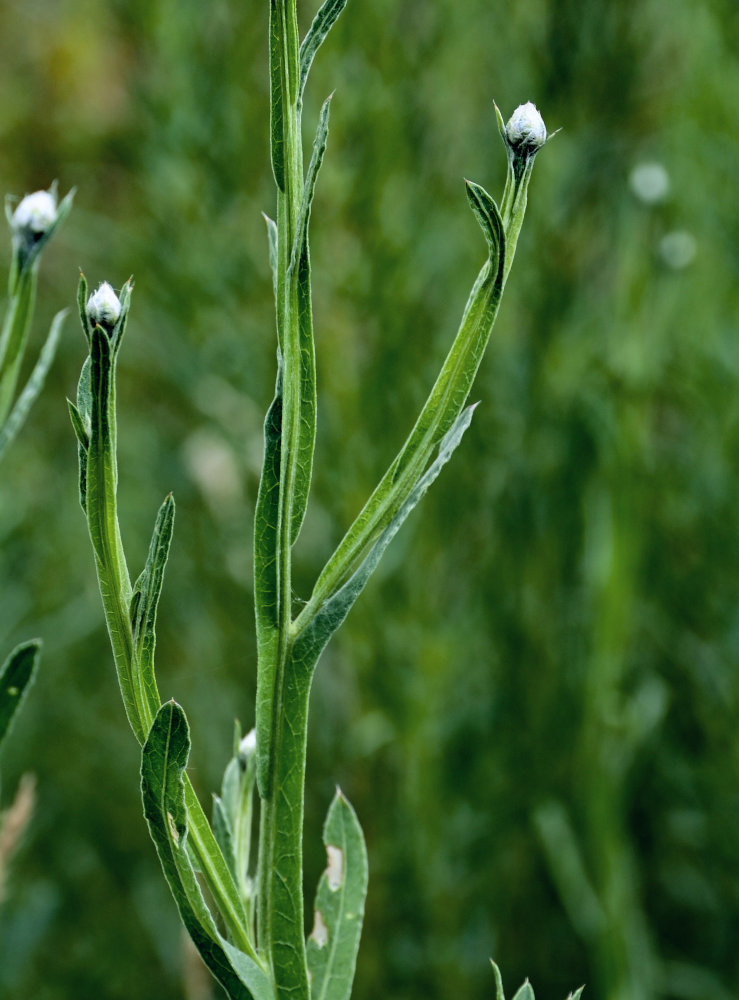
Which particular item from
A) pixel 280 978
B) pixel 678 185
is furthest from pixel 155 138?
pixel 280 978

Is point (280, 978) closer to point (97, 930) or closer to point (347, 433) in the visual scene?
point (347, 433)

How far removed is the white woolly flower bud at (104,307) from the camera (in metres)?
0.34

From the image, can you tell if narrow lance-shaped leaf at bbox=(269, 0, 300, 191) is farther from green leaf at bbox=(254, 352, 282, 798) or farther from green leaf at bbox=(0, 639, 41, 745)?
green leaf at bbox=(0, 639, 41, 745)

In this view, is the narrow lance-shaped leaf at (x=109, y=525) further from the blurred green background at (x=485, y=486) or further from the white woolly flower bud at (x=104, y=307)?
the blurred green background at (x=485, y=486)

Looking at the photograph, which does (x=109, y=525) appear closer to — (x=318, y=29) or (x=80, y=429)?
(x=80, y=429)

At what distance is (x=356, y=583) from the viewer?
14.1 inches

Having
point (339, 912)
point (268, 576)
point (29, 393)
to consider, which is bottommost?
point (339, 912)

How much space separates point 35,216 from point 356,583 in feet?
0.60

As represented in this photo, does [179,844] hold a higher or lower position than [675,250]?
lower

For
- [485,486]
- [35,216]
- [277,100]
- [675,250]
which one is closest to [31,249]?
[35,216]

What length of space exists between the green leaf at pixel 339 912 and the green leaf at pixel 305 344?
123 mm

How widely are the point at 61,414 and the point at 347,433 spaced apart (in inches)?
41.5

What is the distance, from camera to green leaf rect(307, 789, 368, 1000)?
402 mm

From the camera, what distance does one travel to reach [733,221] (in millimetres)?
1387
